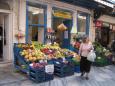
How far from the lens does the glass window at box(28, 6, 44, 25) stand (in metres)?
11.7

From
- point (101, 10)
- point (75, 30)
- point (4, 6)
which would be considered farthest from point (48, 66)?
point (101, 10)

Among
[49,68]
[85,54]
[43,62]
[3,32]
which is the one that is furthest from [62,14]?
[49,68]

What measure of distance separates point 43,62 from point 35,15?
4187mm

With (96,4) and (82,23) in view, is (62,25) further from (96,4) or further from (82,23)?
(96,4)

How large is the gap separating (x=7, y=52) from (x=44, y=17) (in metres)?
2.95

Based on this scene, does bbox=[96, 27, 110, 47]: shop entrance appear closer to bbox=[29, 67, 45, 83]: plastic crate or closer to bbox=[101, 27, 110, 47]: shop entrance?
bbox=[101, 27, 110, 47]: shop entrance

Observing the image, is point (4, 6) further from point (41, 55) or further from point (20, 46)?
point (41, 55)

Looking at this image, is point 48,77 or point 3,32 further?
point 3,32

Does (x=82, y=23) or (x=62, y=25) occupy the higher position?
(x=82, y=23)

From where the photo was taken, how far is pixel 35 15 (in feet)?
39.8

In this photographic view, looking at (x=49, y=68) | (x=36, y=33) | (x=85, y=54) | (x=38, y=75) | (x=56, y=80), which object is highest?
(x=36, y=33)

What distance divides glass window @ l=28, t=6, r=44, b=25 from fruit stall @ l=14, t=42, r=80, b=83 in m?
2.19

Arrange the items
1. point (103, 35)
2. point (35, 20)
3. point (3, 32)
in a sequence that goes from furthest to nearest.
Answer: point (103, 35) → point (35, 20) → point (3, 32)

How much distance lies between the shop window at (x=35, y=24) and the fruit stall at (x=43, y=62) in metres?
1.83
